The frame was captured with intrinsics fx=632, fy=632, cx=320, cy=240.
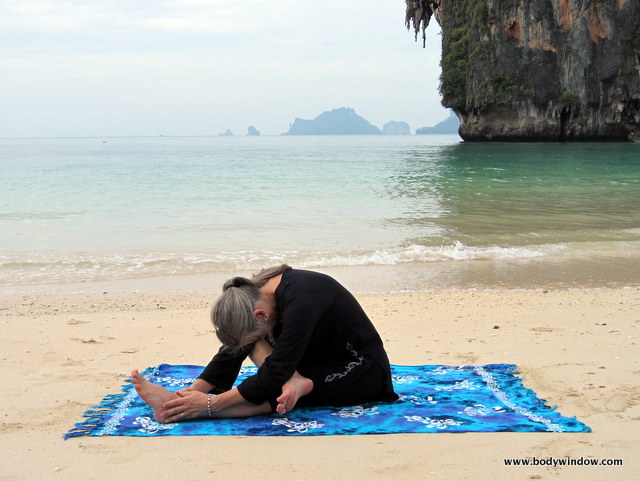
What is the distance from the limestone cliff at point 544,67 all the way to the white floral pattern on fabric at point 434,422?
4530 centimetres

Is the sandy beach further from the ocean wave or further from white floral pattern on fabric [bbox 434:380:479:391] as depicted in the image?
the ocean wave

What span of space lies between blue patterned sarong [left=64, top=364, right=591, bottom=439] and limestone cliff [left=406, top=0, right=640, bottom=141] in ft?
147

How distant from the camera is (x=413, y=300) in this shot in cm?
668

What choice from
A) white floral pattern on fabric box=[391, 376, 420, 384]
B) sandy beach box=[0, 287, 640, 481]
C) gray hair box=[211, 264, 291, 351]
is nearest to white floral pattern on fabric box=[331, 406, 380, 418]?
sandy beach box=[0, 287, 640, 481]

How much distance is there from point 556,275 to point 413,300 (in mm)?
2450

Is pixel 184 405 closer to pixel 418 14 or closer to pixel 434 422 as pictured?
pixel 434 422

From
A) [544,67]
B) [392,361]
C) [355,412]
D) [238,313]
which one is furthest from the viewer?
[544,67]

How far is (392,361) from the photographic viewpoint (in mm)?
4621

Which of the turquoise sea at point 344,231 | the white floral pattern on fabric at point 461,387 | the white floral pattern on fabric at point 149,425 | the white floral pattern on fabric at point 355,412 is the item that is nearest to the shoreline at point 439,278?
the turquoise sea at point 344,231

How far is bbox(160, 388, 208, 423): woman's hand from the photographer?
3166 millimetres

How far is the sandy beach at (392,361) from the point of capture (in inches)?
106

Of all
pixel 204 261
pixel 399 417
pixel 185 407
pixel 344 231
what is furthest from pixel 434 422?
pixel 344 231

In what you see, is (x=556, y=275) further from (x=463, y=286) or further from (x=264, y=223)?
(x=264, y=223)

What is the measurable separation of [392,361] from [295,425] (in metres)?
1.63
